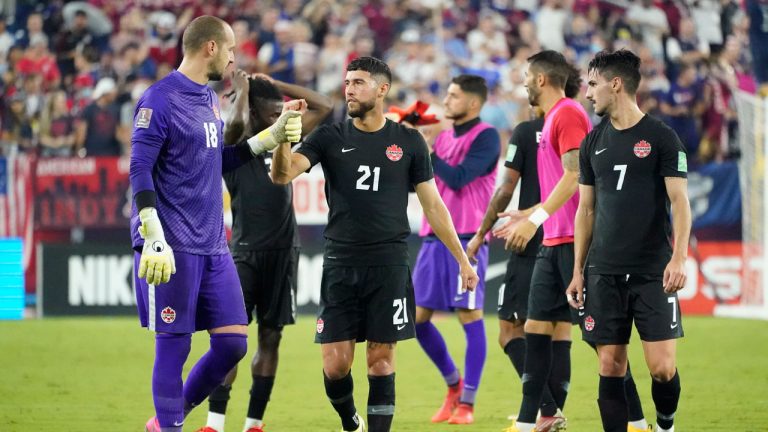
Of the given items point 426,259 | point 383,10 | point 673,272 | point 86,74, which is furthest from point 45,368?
point 383,10

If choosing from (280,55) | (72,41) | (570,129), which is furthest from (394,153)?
(72,41)

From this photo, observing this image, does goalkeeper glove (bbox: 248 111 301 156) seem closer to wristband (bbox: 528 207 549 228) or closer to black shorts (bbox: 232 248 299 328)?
black shorts (bbox: 232 248 299 328)

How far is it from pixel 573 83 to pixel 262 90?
84.4 inches

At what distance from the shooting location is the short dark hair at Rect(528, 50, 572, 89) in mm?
7734

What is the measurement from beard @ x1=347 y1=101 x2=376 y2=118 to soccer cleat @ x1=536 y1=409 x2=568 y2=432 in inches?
98.4

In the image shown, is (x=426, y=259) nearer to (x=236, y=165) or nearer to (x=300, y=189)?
(x=236, y=165)

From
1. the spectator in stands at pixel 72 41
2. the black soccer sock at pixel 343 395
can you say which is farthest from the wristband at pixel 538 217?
the spectator in stands at pixel 72 41

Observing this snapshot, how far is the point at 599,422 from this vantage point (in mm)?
8242

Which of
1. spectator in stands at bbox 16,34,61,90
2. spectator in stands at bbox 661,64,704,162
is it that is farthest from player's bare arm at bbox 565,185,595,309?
spectator in stands at bbox 16,34,61,90

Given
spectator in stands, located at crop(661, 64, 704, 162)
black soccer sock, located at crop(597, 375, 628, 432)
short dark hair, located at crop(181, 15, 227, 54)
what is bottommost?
black soccer sock, located at crop(597, 375, 628, 432)

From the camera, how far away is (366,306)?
6.73 meters

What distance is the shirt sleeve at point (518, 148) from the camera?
800 cm

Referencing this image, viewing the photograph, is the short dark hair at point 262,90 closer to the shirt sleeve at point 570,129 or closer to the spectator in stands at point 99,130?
the shirt sleeve at point 570,129

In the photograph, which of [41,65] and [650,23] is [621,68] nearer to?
[650,23]
